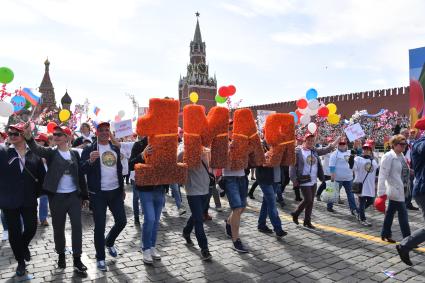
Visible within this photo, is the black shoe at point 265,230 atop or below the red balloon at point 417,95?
below

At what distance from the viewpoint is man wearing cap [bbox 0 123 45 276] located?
428 cm

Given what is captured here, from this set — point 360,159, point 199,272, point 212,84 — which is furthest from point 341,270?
point 212,84

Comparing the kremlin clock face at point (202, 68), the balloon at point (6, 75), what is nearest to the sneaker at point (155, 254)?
the balloon at point (6, 75)

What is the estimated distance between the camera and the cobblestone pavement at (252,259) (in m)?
4.24

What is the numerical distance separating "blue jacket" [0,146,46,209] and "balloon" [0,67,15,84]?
501 centimetres

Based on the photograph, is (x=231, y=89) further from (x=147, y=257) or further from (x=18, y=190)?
(x=18, y=190)

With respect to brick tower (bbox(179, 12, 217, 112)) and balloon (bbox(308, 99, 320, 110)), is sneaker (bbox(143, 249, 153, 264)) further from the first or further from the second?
brick tower (bbox(179, 12, 217, 112))

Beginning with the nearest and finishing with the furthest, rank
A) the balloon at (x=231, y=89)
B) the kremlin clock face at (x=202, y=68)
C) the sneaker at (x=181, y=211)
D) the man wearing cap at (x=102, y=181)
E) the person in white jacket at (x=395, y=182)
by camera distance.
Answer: the man wearing cap at (x=102, y=181), the person in white jacket at (x=395, y=182), the sneaker at (x=181, y=211), the balloon at (x=231, y=89), the kremlin clock face at (x=202, y=68)

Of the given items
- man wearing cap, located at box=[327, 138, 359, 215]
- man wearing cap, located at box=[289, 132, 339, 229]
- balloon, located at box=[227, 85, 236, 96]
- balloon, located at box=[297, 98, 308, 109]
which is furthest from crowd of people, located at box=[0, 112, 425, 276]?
balloon, located at box=[297, 98, 308, 109]

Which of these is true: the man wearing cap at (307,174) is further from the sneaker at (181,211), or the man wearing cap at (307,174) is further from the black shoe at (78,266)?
the black shoe at (78,266)

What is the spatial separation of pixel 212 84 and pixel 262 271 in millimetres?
79723

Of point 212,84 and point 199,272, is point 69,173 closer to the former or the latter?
point 199,272

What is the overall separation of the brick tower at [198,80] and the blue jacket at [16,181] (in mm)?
71766

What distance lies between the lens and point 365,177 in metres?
7.05
